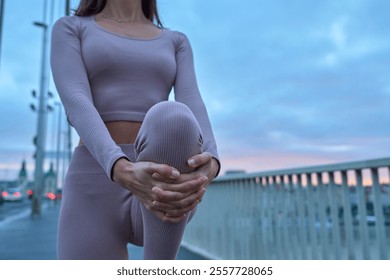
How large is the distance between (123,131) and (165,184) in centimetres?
28

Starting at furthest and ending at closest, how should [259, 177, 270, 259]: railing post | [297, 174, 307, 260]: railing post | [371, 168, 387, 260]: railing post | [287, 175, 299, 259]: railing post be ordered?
[259, 177, 270, 259]: railing post, [287, 175, 299, 259]: railing post, [297, 174, 307, 260]: railing post, [371, 168, 387, 260]: railing post

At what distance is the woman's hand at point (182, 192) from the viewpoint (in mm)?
620

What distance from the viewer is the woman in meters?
0.63

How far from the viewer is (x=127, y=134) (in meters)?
0.86

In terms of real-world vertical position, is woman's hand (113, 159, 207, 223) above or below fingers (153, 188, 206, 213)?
above

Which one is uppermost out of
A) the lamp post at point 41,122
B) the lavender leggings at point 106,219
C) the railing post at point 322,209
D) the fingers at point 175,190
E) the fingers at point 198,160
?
the fingers at point 198,160

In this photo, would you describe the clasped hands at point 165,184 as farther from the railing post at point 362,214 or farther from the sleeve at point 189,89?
the railing post at point 362,214

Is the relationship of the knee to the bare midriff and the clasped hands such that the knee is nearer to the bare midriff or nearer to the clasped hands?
the clasped hands

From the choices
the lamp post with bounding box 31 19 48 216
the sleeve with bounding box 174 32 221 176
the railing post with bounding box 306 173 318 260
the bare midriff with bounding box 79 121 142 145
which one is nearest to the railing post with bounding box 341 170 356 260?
the railing post with bounding box 306 173 318 260

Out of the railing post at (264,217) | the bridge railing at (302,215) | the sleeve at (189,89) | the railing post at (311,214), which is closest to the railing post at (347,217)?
the bridge railing at (302,215)

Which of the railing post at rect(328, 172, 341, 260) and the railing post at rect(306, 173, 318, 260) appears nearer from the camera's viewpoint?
the railing post at rect(328, 172, 341, 260)

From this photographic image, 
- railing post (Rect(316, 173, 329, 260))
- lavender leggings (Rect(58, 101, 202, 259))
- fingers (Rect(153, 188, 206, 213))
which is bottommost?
railing post (Rect(316, 173, 329, 260))

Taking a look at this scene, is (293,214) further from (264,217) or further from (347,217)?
(347,217)
